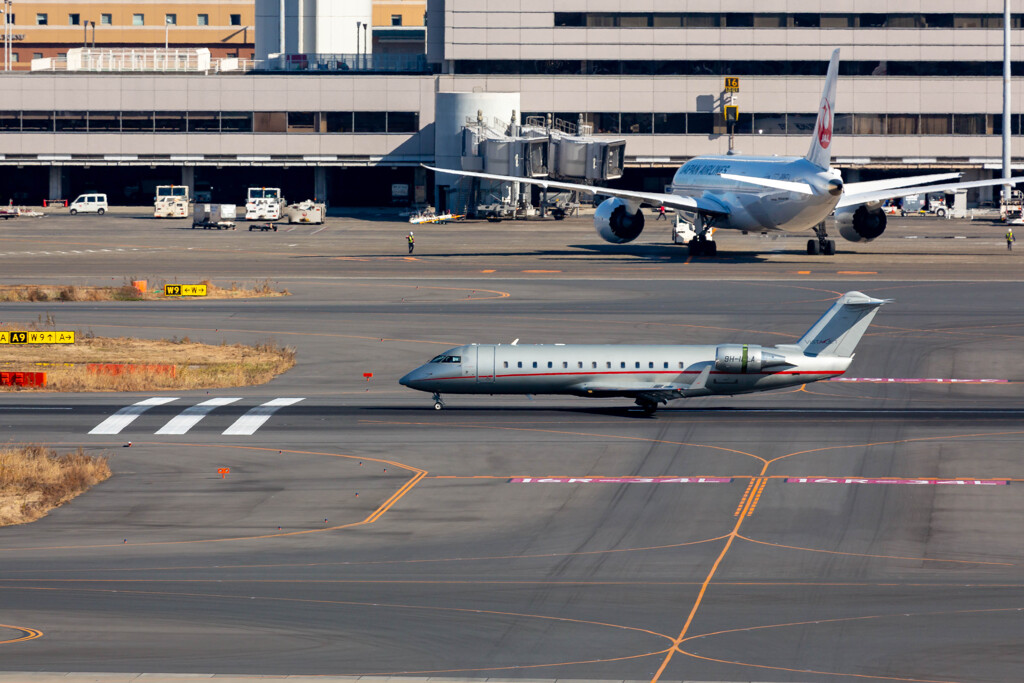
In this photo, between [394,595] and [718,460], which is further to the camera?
[718,460]

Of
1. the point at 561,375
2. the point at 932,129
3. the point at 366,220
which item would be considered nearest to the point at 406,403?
the point at 561,375

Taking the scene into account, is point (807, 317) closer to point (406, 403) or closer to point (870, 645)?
point (406, 403)

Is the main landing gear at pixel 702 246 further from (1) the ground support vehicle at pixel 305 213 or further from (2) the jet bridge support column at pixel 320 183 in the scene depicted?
(2) the jet bridge support column at pixel 320 183

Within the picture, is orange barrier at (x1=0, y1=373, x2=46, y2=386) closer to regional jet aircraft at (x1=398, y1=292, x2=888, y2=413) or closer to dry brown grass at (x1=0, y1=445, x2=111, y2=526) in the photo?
dry brown grass at (x1=0, y1=445, x2=111, y2=526)

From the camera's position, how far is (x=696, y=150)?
15825cm

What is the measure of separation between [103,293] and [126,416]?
34.6 m

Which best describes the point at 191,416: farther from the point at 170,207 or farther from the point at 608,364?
the point at 170,207

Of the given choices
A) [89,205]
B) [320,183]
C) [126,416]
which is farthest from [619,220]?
[89,205]

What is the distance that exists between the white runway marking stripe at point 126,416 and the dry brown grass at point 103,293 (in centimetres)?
2900

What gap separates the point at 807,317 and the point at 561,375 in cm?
2649

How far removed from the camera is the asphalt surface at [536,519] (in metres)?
28.3

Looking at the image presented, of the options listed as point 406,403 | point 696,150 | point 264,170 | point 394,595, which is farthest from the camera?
point 264,170

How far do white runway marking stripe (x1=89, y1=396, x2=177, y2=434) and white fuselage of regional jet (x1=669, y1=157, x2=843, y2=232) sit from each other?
164 feet

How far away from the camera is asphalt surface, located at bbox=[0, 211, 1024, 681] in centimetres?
2827
